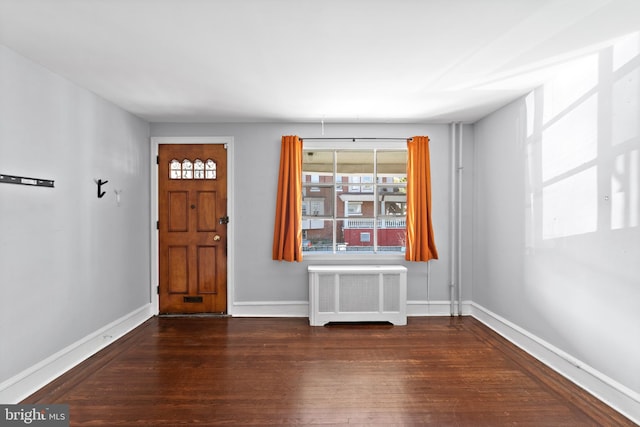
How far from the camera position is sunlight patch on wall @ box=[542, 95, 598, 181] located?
2609 mm

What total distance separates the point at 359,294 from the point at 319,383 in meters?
1.58

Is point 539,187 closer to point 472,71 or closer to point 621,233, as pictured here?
point 621,233

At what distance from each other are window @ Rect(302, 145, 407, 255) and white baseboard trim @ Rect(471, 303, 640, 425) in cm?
153

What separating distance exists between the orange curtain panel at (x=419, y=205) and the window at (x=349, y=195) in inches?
7.5

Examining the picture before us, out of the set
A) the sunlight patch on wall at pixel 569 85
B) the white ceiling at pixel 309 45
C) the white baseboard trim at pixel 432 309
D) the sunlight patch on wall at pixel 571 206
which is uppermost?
the white ceiling at pixel 309 45

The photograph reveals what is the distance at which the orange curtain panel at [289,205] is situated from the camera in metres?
4.34

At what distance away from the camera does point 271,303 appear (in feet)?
14.7

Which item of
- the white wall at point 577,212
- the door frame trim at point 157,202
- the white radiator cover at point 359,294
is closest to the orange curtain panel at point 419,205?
the white radiator cover at point 359,294

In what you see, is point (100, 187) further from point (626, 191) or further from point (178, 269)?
point (626, 191)

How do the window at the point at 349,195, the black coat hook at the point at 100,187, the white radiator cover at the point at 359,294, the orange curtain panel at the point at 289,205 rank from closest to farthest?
the black coat hook at the point at 100,187
the white radiator cover at the point at 359,294
the orange curtain panel at the point at 289,205
the window at the point at 349,195

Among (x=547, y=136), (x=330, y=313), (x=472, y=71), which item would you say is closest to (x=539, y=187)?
(x=547, y=136)

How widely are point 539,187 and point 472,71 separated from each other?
127 centimetres

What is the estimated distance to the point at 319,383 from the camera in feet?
8.97

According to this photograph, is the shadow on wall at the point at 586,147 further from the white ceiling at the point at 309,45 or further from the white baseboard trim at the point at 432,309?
the white baseboard trim at the point at 432,309
